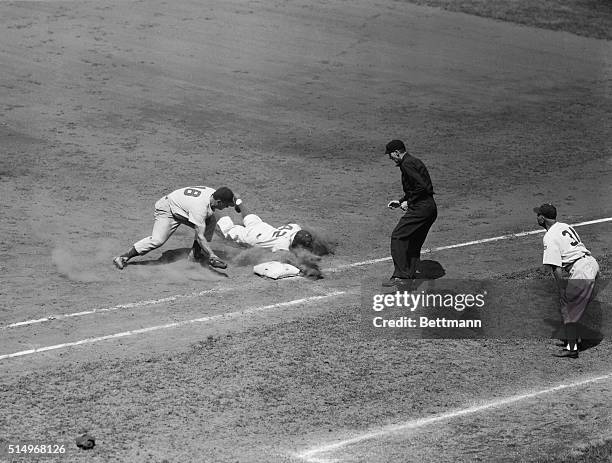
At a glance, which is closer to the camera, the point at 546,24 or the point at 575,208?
the point at 575,208

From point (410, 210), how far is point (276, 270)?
2.14m

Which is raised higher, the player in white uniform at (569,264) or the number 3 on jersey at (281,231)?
the player in white uniform at (569,264)

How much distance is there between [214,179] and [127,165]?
5.88 feet

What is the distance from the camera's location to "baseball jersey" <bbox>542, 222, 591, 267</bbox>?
12.8m

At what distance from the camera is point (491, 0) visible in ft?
114

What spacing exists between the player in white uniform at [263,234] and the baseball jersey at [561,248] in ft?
14.1

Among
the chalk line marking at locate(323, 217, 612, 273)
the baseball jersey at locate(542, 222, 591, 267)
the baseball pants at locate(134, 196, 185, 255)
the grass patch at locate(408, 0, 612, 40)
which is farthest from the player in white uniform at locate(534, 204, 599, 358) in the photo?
the grass patch at locate(408, 0, 612, 40)

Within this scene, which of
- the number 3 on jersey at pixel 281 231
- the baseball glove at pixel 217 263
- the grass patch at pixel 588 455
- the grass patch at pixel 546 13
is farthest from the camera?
the grass patch at pixel 546 13

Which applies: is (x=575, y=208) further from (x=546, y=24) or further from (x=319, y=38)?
(x=546, y=24)

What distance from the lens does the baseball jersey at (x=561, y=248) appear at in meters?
12.8

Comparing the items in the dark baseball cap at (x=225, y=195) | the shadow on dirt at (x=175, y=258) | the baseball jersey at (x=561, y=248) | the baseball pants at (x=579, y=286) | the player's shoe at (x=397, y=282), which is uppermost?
the baseball jersey at (x=561, y=248)

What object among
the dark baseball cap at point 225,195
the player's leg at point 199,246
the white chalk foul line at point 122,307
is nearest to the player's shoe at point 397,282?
the white chalk foul line at point 122,307

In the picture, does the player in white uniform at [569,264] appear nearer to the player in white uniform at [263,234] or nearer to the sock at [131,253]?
the player in white uniform at [263,234]

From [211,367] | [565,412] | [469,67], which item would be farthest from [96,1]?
[565,412]
